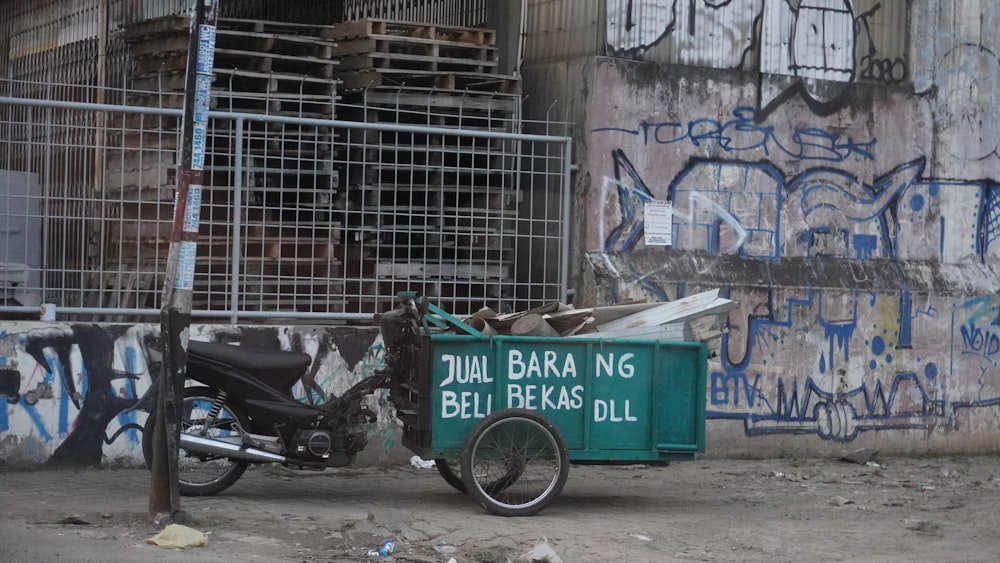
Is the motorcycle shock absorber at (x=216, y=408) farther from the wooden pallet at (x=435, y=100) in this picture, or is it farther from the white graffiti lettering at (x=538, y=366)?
the wooden pallet at (x=435, y=100)

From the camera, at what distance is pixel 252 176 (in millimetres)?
10484

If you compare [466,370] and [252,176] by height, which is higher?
[252,176]

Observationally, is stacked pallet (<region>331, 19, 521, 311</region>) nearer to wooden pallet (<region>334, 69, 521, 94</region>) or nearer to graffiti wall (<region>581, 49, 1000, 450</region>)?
wooden pallet (<region>334, 69, 521, 94</region>)

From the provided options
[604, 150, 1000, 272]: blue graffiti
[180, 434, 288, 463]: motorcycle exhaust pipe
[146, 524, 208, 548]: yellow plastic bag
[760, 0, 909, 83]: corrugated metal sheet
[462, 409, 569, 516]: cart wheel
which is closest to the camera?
[146, 524, 208, 548]: yellow plastic bag

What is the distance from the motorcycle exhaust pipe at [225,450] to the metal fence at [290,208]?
1.99m

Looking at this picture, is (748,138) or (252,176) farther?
(748,138)

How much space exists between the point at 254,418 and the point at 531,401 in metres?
1.88

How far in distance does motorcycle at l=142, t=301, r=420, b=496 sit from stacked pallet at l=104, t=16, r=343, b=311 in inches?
74.0

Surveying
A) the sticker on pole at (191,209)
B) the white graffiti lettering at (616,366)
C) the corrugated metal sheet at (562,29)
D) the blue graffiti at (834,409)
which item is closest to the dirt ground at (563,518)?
the blue graffiti at (834,409)

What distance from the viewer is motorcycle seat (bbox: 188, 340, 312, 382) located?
8.47 meters

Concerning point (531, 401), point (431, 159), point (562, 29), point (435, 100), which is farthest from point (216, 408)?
point (562, 29)

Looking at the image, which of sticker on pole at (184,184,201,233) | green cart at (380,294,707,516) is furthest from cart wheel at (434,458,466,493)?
sticker on pole at (184,184,201,233)

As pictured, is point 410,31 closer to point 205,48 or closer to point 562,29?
point 562,29

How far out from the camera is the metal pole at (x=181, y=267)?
24.9ft
